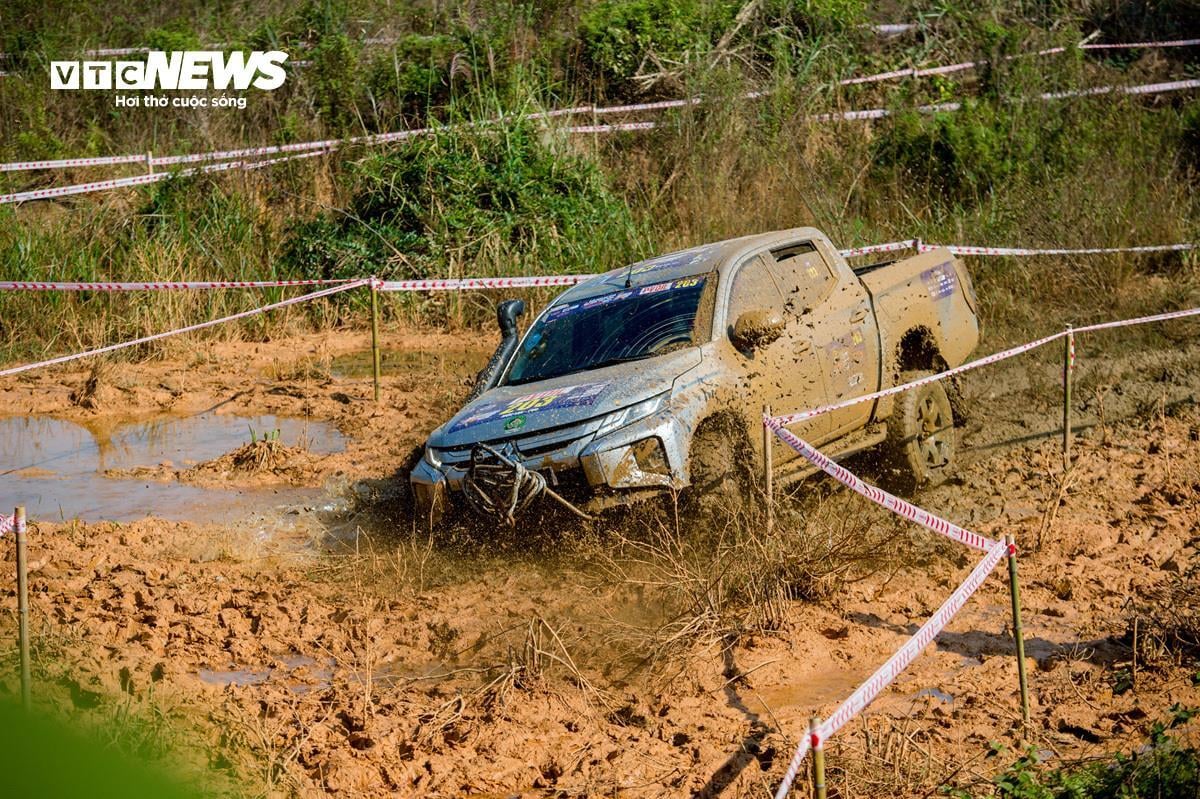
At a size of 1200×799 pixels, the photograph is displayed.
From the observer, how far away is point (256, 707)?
5.70 metres

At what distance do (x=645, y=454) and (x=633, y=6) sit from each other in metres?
15.2

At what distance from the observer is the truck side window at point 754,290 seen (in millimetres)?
8336

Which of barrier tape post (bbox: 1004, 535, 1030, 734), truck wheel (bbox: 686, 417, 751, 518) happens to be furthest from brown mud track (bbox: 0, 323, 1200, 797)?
truck wheel (bbox: 686, 417, 751, 518)

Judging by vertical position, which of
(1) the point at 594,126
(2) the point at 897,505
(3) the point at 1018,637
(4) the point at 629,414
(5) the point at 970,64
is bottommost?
(3) the point at 1018,637

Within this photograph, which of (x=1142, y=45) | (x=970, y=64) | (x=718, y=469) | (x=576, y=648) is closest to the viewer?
(x=576, y=648)

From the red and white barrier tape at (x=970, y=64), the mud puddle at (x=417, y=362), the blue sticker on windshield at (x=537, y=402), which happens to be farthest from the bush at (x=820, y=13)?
the blue sticker on windshield at (x=537, y=402)

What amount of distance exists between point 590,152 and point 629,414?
11.3 meters

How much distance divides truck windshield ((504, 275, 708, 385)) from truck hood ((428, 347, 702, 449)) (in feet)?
0.59

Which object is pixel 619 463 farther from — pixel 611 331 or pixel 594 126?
pixel 594 126

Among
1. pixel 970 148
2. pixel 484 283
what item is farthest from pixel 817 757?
pixel 970 148

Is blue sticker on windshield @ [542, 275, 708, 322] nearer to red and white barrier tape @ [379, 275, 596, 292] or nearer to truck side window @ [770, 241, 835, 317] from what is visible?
truck side window @ [770, 241, 835, 317]

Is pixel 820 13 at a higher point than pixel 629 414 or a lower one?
higher

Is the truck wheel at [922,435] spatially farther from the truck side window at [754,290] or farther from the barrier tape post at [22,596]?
the barrier tape post at [22,596]

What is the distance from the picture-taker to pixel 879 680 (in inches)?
175
